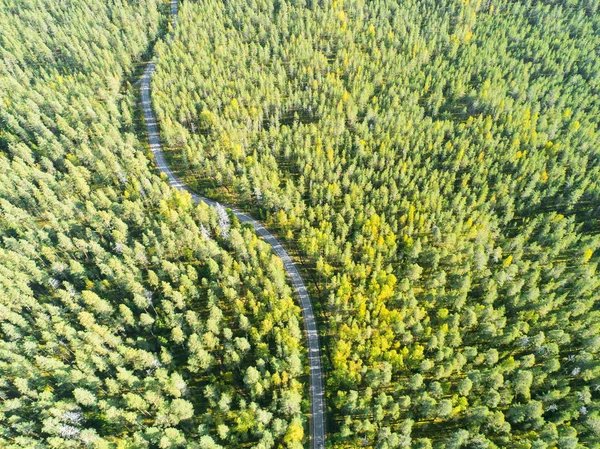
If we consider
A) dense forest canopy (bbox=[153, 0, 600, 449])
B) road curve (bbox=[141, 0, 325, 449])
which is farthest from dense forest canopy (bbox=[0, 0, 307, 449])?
dense forest canopy (bbox=[153, 0, 600, 449])

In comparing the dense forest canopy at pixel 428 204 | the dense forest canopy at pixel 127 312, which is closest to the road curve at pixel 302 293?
the dense forest canopy at pixel 127 312

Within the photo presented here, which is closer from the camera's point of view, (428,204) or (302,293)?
(302,293)

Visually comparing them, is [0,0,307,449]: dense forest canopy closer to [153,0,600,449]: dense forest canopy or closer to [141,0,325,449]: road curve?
[141,0,325,449]: road curve

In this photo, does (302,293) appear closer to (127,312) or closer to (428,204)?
(127,312)

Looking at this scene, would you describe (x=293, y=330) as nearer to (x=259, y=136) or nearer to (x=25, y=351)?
(x=25, y=351)

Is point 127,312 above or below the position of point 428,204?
below

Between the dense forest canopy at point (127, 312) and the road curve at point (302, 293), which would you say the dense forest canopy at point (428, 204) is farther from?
the dense forest canopy at point (127, 312)

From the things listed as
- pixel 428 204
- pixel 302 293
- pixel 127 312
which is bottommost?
pixel 127 312

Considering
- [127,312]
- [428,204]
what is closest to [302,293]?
[127,312]

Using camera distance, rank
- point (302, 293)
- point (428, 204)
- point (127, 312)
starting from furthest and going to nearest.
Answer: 1. point (428, 204)
2. point (302, 293)
3. point (127, 312)
